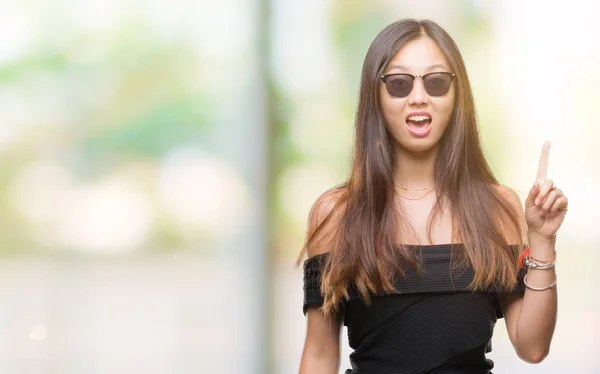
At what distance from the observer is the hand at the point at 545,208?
1865mm

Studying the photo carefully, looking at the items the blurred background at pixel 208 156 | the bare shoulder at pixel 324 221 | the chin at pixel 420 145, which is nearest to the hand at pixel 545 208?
the chin at pixel 420 145

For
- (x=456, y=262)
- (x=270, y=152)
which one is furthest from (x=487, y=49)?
(x=456, y=262)

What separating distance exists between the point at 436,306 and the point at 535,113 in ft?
7.97

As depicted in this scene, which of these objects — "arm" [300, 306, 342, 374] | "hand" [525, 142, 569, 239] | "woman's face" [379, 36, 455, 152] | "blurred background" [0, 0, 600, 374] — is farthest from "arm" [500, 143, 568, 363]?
"blurred background" [0, 0, 600, 374]

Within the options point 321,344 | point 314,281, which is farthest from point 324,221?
point 321,344

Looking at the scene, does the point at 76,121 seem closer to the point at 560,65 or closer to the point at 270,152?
the point at 270,152

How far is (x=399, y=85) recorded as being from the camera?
2.04m

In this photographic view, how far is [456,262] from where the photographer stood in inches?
77.0

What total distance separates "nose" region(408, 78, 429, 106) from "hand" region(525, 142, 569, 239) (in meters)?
0.28

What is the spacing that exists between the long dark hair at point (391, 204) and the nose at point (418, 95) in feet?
0.25

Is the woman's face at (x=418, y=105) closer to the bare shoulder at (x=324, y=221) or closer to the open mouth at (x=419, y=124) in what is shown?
the open mouth at (x=419, y=124)

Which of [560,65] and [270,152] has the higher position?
[560,65]

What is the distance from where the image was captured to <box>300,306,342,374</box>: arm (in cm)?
206

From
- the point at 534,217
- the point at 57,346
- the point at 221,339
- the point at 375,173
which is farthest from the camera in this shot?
the point at 221,339
